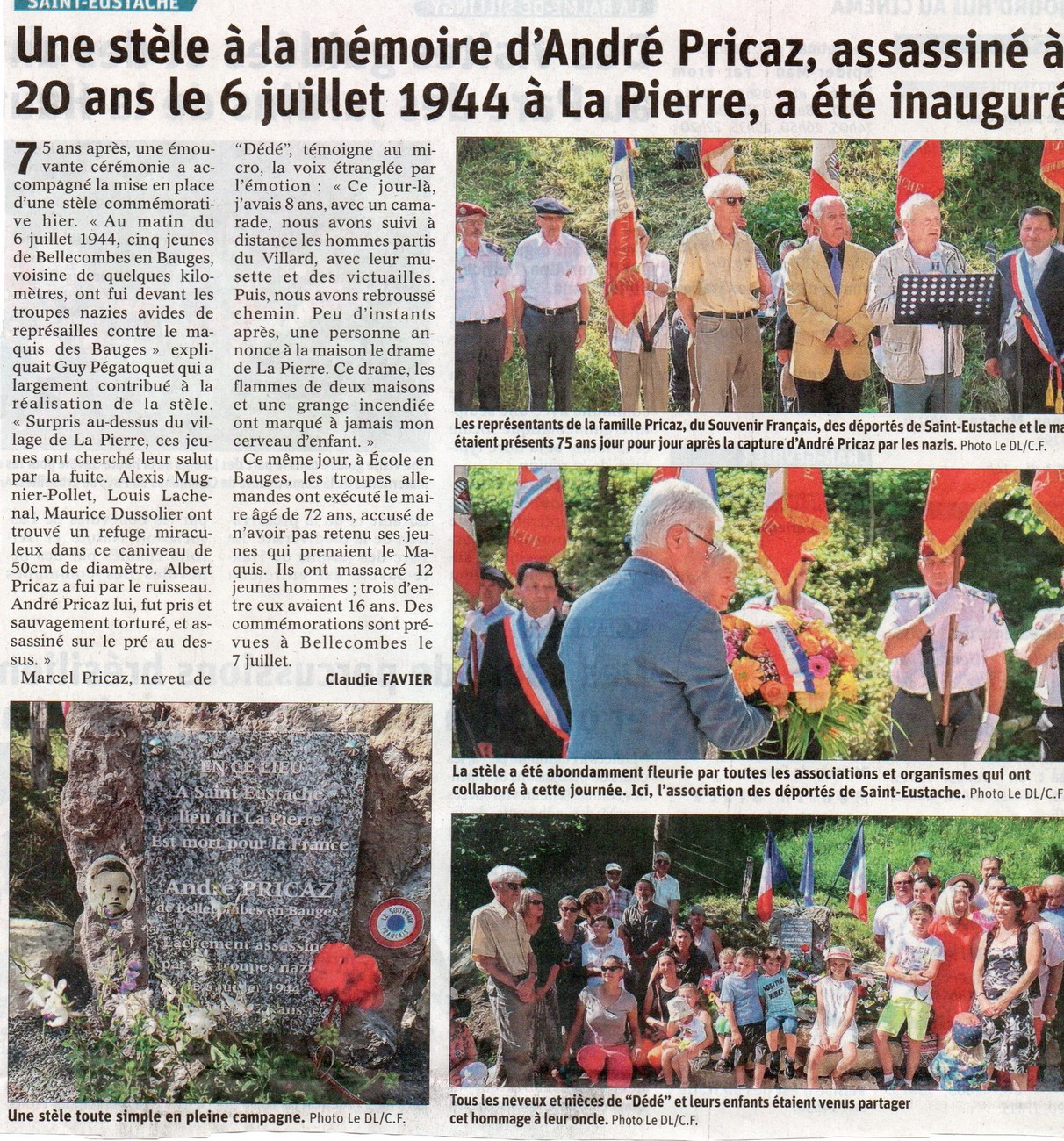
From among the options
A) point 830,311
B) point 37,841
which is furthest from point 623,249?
point 37,841

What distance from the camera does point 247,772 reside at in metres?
4.28

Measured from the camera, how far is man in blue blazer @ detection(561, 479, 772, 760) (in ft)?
13.9

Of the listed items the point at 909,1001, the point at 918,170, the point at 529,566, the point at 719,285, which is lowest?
the point at 909,1001

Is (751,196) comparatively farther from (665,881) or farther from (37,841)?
(37,841)

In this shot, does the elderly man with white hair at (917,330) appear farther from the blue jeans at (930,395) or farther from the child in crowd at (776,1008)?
the child in crowd at (776,1008)

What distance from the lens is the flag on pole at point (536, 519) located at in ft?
14.1

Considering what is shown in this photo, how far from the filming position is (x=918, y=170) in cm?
430

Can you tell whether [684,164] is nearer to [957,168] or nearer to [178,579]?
[957,168]

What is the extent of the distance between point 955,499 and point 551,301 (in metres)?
1.75

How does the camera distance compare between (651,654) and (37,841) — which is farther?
(37,841)

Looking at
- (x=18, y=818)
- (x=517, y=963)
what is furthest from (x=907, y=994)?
(x=18, y=818)

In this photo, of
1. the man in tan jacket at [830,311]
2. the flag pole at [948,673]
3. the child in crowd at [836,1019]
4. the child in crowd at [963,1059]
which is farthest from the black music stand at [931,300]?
the child in crowd at [963,1059]

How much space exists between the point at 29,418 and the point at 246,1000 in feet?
7.88

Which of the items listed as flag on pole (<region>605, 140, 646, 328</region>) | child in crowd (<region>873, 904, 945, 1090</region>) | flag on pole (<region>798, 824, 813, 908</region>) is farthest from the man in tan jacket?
child in crowd (<region>873, 904, 945, 1090</region>)
